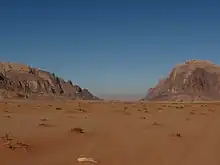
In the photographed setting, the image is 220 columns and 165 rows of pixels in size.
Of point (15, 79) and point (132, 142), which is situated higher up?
point (15, 79)

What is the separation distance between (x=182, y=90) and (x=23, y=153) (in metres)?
189

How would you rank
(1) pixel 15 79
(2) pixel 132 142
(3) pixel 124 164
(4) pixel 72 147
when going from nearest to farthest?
(3) pixel 124 164 < (4) pixel 72 147 < (2) pixel 132 142 < (1) pixel 15 79

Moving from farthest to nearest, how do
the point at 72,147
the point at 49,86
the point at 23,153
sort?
the point at 49,86 → the point at 72,147 → the point at 23,153

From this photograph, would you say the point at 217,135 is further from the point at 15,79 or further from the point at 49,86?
the point at 49,86

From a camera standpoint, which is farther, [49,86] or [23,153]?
[49,86]

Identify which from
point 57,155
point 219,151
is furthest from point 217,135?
point 57,155

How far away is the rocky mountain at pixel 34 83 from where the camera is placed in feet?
465

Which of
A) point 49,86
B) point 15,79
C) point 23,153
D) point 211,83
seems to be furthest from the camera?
point 211,83

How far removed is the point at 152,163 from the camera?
998 cm

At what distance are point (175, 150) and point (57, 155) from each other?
3916 mm

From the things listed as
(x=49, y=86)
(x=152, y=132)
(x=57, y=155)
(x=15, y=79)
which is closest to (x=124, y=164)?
(x=57, y=155)

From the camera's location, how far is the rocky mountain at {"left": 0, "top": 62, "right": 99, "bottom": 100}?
465 feet

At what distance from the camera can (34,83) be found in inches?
6225

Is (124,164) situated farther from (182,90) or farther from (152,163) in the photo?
(182,90)
